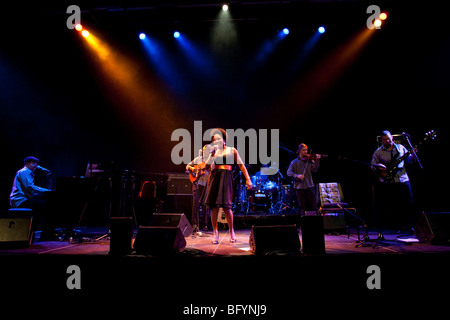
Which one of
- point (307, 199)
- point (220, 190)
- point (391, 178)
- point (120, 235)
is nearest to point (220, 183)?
point (220, 190)

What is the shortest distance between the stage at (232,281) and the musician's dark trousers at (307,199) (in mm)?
3131

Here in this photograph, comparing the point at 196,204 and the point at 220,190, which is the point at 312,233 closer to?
the point at 220,190

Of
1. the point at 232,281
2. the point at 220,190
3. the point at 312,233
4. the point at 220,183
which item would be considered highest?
the point at 220,183

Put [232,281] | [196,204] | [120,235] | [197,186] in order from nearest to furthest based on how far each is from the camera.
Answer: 1. [232,281]
2. [120,235]
3. [197,186]
4. [196,204]

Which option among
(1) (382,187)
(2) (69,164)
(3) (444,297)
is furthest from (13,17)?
(3) (444,297)

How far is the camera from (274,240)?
10.7 feet

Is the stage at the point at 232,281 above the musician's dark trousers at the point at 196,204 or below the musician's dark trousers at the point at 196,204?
below

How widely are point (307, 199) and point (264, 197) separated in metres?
2.44

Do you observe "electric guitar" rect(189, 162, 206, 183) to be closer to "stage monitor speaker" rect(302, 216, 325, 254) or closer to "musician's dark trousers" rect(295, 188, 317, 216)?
"musician's dark trousers" rect(295, 188, 317, 216)

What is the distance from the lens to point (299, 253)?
3182 millimetres

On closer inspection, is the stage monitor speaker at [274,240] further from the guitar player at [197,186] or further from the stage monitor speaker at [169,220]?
the guitar player at [197,186]

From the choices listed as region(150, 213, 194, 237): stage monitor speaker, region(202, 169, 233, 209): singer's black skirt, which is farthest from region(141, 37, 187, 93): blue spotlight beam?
region(150, 213, 194, 237): stage monitor speaker

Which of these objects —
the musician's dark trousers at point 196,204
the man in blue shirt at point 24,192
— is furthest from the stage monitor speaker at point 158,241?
the man in blue shirt at point 24,192

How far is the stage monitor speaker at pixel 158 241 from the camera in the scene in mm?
3184
